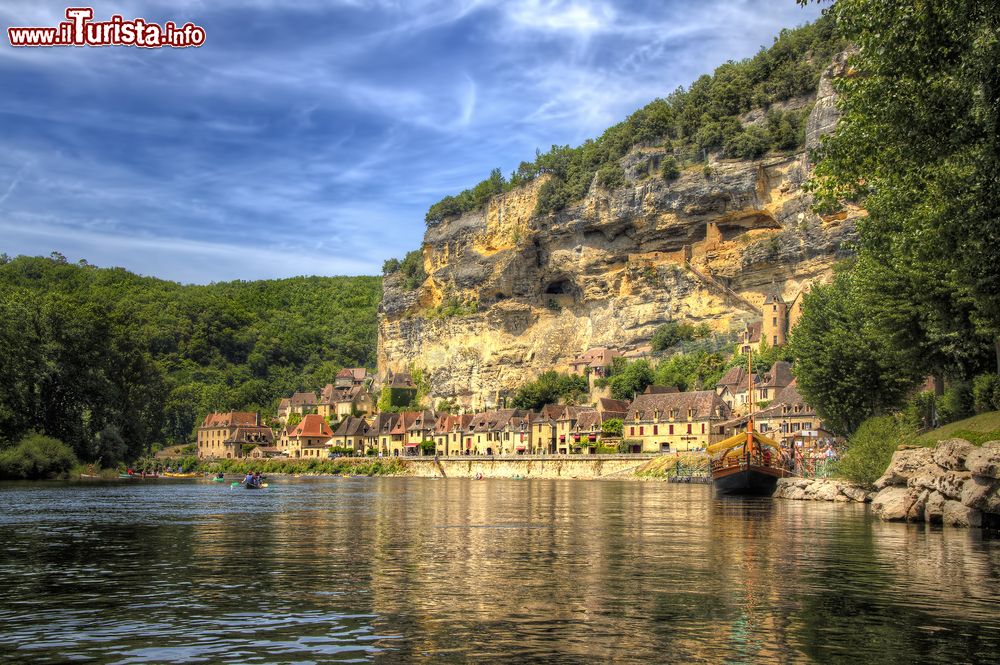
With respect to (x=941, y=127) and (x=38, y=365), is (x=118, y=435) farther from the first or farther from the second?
(x=941, y=127)

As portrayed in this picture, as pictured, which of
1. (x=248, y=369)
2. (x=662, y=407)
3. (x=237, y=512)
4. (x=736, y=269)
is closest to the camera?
(x=237, y=512)

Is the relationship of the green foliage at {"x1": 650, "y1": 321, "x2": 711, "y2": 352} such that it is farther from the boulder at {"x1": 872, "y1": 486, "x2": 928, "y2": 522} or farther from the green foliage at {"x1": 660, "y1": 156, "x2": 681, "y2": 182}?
the boulder at {"x1": 872, "y1": 486, "x2": 928, "y2": 522}

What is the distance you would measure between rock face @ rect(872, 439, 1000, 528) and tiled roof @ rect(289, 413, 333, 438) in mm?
117841

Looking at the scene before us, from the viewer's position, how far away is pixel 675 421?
329 ft

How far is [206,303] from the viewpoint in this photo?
19475cm

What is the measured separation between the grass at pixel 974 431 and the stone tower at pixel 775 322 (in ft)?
267

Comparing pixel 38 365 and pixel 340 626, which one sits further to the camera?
pixel 38 365

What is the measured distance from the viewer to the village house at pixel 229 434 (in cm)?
14650

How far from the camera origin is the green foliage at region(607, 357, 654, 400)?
398ft

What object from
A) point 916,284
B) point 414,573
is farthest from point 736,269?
point 414,573

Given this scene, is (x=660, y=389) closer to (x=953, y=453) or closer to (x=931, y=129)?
(x=953, y=453)

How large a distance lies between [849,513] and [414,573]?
78.5 feet

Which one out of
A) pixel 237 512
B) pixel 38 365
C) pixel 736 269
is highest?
pixel 736 269

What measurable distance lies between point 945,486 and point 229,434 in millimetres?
133651
